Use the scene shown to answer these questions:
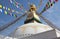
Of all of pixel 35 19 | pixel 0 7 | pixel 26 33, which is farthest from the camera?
pixel 35 19

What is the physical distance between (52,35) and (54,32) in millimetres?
212

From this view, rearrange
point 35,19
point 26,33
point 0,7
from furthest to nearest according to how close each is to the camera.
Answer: point 35,19, point 26,33, point 0,7

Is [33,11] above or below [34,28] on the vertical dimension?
above

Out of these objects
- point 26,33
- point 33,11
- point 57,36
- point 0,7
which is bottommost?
point 57,36

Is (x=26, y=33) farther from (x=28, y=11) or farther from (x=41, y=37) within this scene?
(x=28, y=11)

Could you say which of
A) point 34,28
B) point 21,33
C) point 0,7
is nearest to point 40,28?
point 34,28

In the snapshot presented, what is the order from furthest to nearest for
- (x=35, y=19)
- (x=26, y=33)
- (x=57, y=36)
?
(x=35, y=19)
(x=26, y=33)
(x=57, y=36)

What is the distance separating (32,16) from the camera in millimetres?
19453

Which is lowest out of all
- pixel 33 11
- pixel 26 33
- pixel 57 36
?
pixel 57 36

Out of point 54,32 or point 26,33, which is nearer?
point 54,32

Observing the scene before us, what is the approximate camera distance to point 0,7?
511 inches

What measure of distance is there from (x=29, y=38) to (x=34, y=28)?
3.66 meters

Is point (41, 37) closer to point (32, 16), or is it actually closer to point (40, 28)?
point (40, 28)

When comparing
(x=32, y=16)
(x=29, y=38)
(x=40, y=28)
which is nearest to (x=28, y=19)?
(x=32, y=16)
